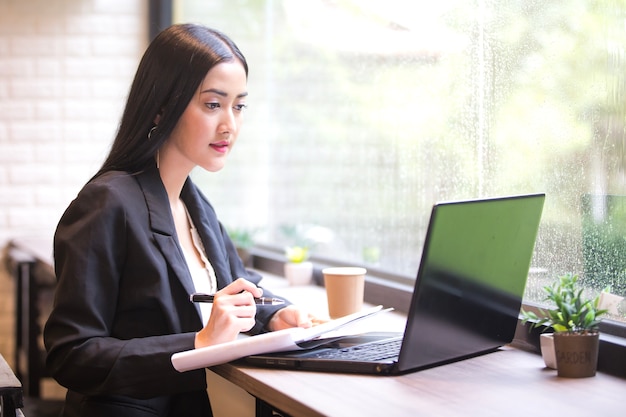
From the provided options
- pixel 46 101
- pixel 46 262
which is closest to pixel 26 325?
pixel 46 262

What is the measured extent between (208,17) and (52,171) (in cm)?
100

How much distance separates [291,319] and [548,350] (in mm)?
561

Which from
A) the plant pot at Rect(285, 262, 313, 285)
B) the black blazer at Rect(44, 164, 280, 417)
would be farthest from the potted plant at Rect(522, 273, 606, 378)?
the plant pot at Rect(285, 262, 313, 285)

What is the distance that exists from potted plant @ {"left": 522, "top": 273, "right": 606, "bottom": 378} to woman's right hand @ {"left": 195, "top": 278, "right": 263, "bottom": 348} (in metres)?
0.56

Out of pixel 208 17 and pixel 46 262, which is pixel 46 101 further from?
pixel 46 262

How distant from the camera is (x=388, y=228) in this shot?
2697mm

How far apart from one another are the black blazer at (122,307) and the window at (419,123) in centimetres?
79

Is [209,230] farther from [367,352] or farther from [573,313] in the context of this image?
[573,313]

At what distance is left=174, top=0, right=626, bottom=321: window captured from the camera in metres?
1.75

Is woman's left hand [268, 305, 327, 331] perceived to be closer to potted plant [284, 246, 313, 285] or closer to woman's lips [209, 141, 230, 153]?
woman's lips [209, 141, 230, 153]

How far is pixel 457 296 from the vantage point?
1533mm

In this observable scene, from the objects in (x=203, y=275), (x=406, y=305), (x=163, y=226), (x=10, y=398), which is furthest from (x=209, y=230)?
(x=10, y=398)

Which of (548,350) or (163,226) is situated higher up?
(163,226)

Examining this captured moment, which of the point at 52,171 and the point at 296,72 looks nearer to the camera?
the point at 296,72
